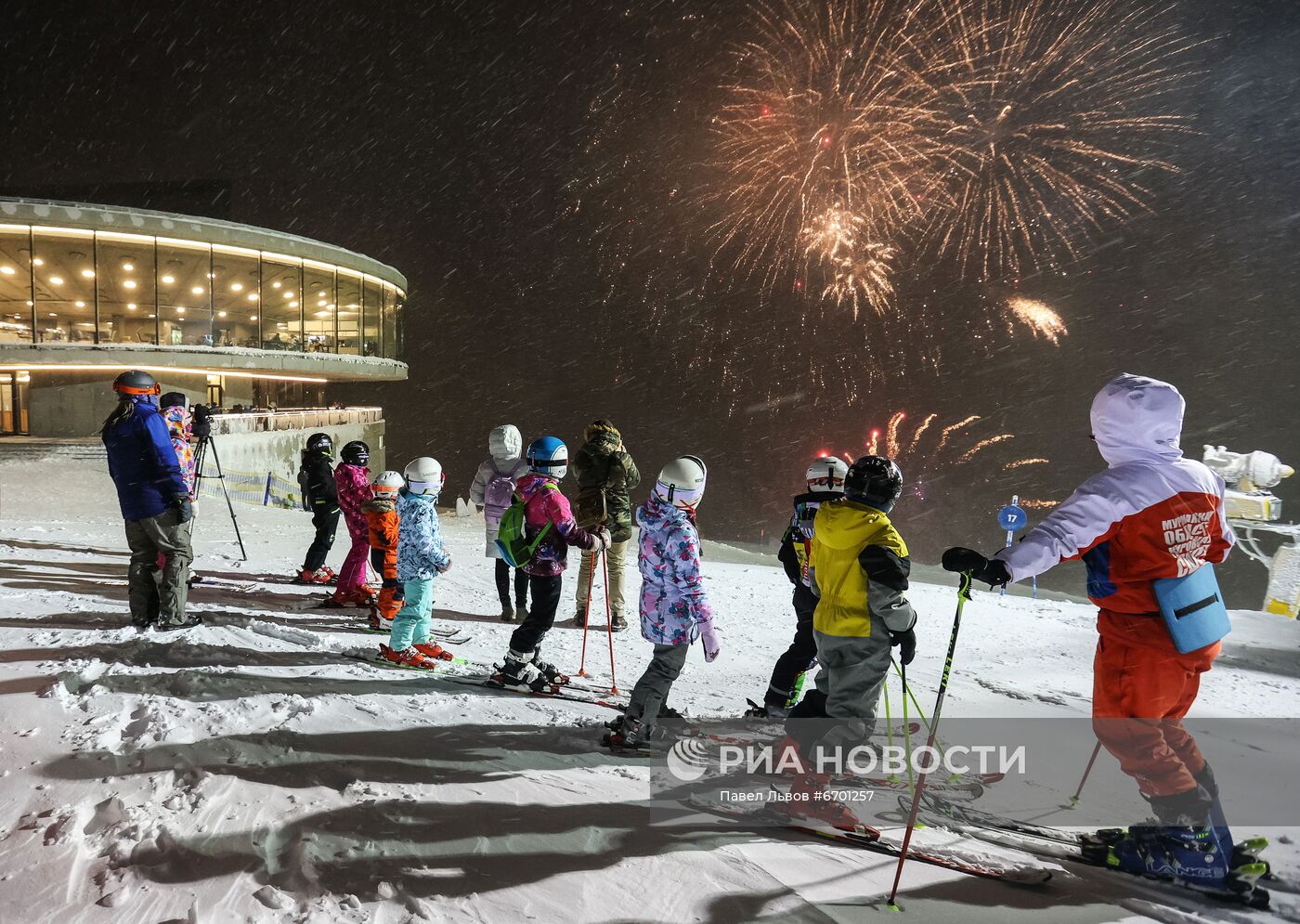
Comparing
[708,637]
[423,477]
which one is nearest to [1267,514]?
[708,637]

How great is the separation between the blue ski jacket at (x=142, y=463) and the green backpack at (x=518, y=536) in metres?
2.66

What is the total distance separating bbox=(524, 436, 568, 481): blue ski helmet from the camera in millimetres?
5020

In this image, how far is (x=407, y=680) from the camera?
197 inches

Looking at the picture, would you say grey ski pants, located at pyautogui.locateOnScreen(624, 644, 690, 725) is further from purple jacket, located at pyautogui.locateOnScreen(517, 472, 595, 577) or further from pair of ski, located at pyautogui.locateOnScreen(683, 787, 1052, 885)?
purple jacket, located at pyautogui.locateOnScreen(517, 472, 595, 577)

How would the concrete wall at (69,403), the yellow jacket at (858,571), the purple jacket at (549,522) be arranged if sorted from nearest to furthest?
the yellow jacket at (858,571), the purple jacket at (549,522), the concrete wall at (69,403)

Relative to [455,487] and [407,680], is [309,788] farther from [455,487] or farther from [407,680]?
[455,487]

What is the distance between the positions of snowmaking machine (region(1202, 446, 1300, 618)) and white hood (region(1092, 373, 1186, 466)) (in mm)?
12123

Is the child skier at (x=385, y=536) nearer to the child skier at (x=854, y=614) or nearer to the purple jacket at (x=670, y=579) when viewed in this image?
the purple jacket at (x=670, y=579)

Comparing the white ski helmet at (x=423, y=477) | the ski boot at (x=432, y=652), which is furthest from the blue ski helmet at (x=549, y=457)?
the ski boot at (x=432, y=652)

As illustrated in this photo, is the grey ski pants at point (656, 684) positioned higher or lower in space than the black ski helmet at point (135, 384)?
lower

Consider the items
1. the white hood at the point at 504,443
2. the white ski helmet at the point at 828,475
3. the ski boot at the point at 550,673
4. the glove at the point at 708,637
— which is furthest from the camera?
the white hood at the point at 504,443

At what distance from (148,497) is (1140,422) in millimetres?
6515

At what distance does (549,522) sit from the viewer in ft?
16.4

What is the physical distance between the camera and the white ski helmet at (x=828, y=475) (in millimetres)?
4465
